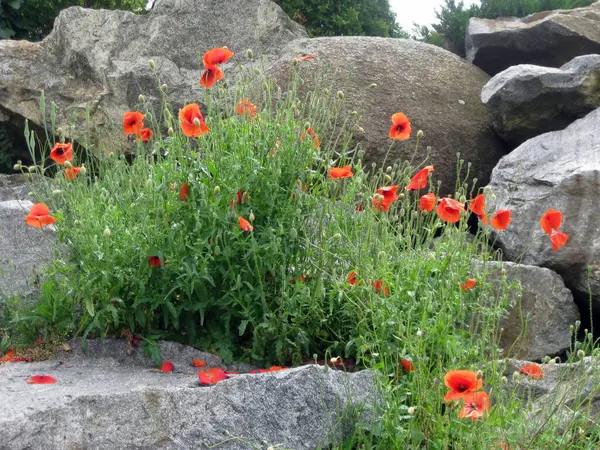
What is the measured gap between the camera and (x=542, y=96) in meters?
5.56

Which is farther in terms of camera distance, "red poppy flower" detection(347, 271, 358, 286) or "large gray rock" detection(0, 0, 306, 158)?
"large gray rock" detection(0, 0, 306, 158)

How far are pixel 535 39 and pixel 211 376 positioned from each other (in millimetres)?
4503

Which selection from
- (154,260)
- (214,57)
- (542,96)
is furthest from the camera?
(542,96)

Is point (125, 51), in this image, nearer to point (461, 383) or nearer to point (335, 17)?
point (335, 17)

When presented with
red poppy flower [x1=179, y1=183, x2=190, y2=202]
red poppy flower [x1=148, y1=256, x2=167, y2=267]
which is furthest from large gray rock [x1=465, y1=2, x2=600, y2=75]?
A: red poppy flower [x1=148, y1=256, x2=167, y2=267]

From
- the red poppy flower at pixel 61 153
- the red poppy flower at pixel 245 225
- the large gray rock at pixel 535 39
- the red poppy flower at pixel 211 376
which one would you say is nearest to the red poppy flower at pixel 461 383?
the red poppy flower at pixel 211 376

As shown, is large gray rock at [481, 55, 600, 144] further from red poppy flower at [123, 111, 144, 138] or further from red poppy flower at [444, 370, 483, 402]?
red poppy flower at [444, 370, 483, 402]

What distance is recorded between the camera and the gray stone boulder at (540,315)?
167 inches

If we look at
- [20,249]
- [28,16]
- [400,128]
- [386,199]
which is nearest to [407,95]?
[400,128]

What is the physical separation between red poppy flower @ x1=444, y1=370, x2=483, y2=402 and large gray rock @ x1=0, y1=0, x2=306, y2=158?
13.6 feet

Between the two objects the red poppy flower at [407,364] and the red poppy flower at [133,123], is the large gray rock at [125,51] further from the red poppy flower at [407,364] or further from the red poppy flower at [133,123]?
the red poppy flower at [407,364]

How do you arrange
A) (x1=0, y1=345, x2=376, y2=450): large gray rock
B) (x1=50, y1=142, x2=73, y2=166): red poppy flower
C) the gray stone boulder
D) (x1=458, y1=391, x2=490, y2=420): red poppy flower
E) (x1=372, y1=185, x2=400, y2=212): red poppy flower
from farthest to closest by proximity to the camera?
1. the gray stone boulder
2. (x1=50, y1=142, x2=73, y2=166): red poppy flower
3. (x1=372, y1=185, x2=400, y2=212): red poppy flower
4. (x1=0, y1=345, x2=376, y2=450): large gray rock
5. (x1=458, y1=391, x2=490, y2=420): red poppy flower

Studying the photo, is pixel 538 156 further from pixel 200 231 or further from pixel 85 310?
pixel 85 310

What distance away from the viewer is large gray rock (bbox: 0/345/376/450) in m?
2.67
